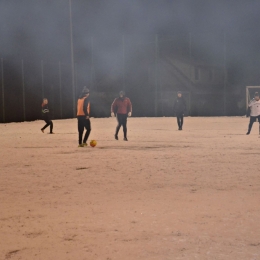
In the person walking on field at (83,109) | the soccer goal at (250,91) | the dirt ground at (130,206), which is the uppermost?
the soccer goal at (250,91)

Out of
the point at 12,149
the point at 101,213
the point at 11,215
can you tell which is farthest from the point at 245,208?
the point at 12,149

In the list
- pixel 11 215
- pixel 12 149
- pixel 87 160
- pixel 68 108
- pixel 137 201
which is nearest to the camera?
pixel 11 215

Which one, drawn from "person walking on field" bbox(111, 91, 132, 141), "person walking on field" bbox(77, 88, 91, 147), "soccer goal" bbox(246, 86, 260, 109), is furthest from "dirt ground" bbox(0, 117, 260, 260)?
"soccer goal" bbox(246, 86, 260, 109)

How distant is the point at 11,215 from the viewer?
6336 millimetres

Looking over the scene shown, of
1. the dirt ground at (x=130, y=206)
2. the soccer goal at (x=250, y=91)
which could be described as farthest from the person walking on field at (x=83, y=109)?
the soccer goal at (x=250, y=91)

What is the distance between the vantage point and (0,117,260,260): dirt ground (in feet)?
15.8

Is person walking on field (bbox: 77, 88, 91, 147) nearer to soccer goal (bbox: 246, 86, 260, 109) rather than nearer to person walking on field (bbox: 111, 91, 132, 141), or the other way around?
person walking on field (bbox: 111, 91, 132, 141)

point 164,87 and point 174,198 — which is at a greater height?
point 164,87

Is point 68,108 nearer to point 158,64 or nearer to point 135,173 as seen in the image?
point 158,64

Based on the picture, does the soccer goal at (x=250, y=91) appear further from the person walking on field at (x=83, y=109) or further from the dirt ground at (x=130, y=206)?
the dirt ground at (x=130, y=206)

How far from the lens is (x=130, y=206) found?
6812 millimetres

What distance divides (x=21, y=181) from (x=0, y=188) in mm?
756

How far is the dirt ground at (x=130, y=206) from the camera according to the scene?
4.81 m

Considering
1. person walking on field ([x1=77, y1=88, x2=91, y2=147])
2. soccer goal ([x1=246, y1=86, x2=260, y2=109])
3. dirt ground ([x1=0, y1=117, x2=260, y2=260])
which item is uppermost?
soccer goal ([x1=246, y1=86, x2=260, y2=109])
